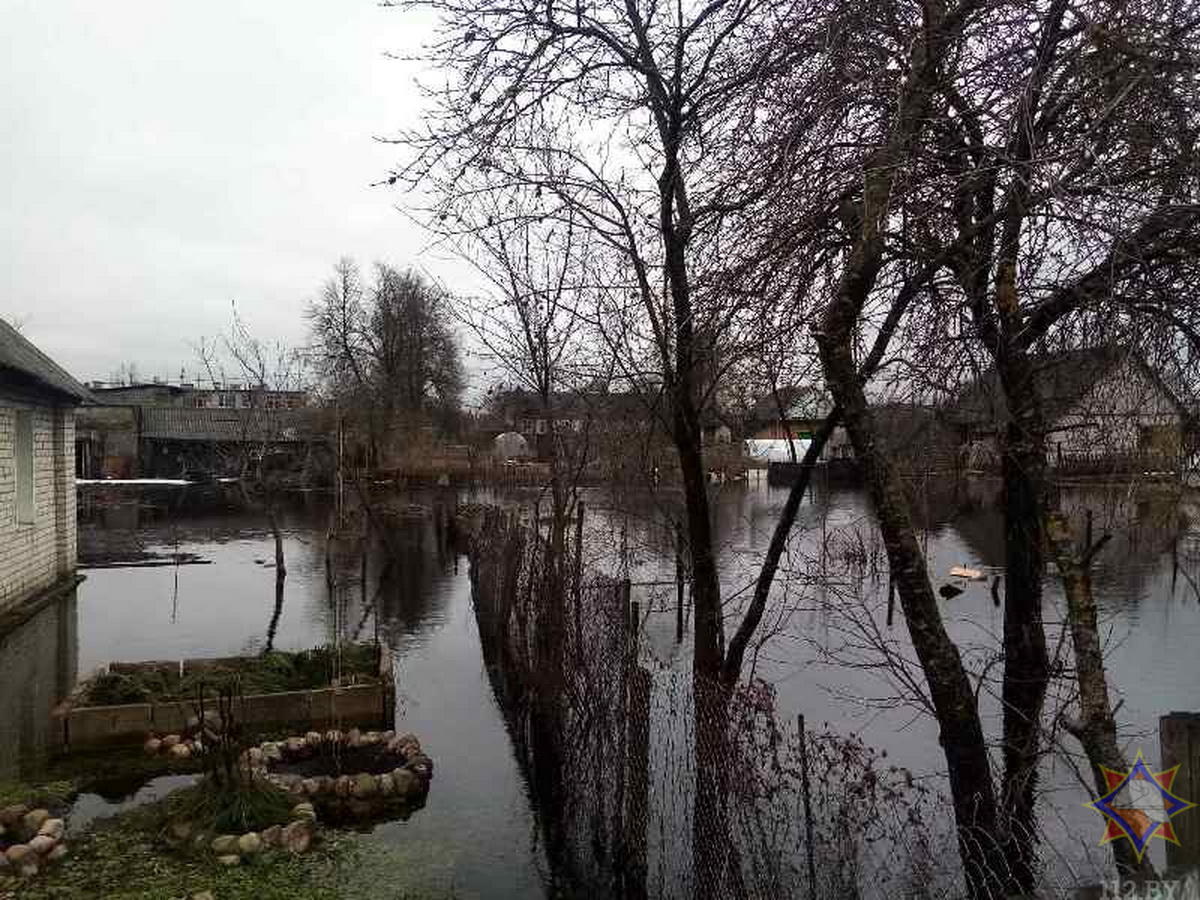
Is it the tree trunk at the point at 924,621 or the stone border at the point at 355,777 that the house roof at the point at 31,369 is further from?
the tree trunk at the point at 924,621

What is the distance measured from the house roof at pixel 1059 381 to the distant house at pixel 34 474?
1100 cm

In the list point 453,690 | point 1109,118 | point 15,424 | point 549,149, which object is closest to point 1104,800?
point 1109,118

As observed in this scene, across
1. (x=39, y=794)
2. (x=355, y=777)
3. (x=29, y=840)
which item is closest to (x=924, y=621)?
(x=355, y=777)

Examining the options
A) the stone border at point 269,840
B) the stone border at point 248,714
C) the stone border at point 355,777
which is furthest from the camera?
the stone border at point 248,714

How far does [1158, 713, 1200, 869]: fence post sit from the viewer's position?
208cm

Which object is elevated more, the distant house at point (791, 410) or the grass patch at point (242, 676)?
the distant house at point (791, 410)

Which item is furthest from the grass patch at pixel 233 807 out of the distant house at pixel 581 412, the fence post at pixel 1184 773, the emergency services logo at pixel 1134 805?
the fence post at pixel 1184 773

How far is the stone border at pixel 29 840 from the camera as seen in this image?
5586mm

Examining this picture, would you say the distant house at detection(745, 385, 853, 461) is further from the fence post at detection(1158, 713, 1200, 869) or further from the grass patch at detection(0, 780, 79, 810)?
the grass patch at detection(0, 780, 79, 810)

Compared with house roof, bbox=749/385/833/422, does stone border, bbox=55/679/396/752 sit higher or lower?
lower

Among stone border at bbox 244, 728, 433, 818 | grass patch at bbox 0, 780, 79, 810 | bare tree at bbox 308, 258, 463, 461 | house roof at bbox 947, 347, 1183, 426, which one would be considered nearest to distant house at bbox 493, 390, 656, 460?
house roof at bbox 947, 347, 1183, 426

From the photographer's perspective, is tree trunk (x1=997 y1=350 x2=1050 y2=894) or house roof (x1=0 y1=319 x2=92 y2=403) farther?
house roof (x1=0 y1=319 x2=92 y2=403)

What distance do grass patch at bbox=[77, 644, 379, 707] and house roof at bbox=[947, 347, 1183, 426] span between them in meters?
6.76

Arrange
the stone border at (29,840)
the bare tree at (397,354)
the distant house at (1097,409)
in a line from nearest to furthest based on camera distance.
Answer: the distant house at (1097,409), the stone border at (29,840), the bare tree at (397,354)
